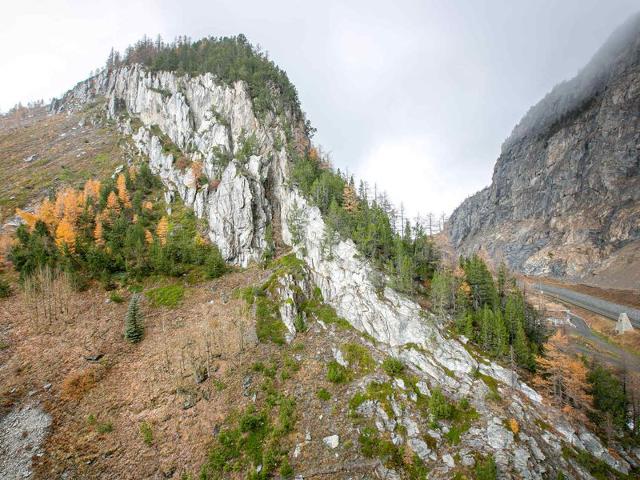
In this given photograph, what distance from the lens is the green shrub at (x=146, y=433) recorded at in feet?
79.0

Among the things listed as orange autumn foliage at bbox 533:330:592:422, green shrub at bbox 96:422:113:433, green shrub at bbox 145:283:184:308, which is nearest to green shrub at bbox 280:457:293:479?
green shrub at bbox 96:422:113:433

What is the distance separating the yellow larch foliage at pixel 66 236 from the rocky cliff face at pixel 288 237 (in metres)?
20.7

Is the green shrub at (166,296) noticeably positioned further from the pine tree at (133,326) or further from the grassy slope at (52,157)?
the grassy slope at (52,157)

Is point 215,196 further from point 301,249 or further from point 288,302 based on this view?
point 288,302

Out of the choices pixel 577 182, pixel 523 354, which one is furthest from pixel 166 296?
pixel 577 182

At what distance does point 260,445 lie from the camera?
82.3 ft

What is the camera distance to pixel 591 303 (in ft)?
261

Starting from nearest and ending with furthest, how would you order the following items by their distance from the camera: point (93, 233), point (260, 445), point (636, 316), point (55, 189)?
point (260, 445) < point (93, 233) < point (636, 316) < point (55, 189)

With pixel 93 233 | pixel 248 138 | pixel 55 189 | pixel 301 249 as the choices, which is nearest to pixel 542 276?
pixel 301 249

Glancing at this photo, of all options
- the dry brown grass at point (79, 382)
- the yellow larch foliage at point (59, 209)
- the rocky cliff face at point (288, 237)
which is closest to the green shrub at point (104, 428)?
the dry brown grass at point (79, 382)

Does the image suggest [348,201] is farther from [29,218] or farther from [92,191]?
[29,218]

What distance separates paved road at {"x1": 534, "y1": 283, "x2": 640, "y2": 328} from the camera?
67.9 metres

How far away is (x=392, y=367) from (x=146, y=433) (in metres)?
24.8

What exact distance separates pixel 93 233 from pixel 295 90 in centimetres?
7135
